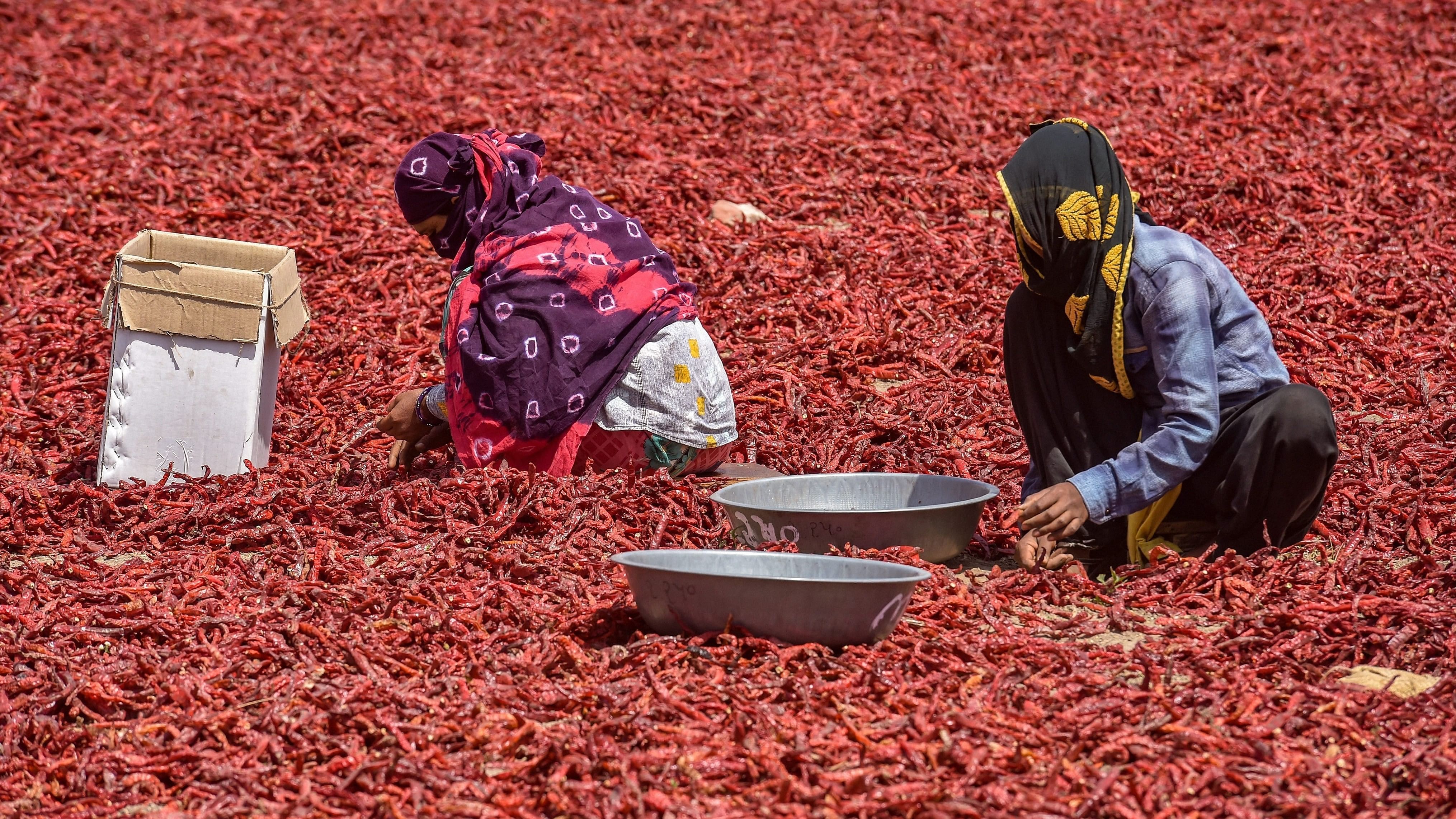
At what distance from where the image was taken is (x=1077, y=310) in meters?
3.51

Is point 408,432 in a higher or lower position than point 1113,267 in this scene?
lower

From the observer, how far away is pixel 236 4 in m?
9.47

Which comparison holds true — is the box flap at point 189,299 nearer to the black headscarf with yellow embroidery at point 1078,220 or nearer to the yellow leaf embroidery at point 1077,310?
the black headscarf with yellow embroidery at point 1078,220

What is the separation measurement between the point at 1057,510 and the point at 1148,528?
471 mm

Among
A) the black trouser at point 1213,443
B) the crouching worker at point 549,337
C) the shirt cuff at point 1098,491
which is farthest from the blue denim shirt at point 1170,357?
the crouching worker at point 549,337

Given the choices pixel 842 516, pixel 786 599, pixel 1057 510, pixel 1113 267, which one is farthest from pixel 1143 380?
pixel 786 599

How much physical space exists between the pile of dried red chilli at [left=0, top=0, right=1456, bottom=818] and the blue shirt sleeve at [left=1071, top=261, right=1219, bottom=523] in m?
0.26

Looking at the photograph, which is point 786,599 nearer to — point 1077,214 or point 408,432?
point 1077,214

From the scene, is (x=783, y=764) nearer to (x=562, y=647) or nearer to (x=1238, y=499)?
(x=562, y=647)

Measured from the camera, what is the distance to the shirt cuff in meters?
3.37

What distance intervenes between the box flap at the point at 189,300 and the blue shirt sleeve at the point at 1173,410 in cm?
268

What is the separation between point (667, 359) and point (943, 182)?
3.25m

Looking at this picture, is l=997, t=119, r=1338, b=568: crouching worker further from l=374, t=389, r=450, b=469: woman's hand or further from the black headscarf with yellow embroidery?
l=374, t=389, r=450, b=469: woman's hand

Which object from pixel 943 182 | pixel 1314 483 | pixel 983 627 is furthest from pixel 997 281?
pixel 983 627
